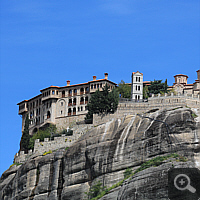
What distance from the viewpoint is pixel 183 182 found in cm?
6706

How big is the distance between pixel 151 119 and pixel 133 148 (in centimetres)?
512

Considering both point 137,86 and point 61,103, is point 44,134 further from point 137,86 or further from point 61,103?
point 137,86

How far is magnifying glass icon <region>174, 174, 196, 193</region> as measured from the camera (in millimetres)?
65956

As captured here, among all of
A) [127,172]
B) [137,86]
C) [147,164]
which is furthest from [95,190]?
[137,86]

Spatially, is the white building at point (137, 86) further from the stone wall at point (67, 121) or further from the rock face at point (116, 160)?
the rock face at point (116, 160)

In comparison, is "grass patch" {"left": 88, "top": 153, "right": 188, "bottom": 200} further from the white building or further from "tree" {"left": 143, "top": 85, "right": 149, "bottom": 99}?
"tree" {"left": 143, "top": 85, "right": 149, "bottom": 99}

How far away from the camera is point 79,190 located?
270 feet

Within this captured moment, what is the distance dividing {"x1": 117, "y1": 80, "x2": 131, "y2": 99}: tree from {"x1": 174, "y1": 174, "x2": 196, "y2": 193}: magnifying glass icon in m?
38.5

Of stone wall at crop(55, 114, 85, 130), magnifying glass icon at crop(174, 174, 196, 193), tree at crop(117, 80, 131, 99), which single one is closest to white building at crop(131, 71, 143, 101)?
tree at crop(117, 80, 131, 99)

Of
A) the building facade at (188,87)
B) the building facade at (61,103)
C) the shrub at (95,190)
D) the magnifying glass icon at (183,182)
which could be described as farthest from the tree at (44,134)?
the magnifying glass icon at (183,182)

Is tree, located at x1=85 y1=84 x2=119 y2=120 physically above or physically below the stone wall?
below

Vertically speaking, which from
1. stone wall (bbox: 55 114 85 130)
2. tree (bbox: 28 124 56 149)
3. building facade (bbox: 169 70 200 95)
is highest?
building facade (bbox: 169 70 200 95)

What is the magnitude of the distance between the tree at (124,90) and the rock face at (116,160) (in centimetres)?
1930

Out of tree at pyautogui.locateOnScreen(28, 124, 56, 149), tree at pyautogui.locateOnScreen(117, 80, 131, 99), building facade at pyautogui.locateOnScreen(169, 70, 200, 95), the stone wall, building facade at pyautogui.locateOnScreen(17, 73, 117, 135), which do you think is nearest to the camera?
tree at pyautogui.locateOnScreen(28, 124, 56, 149)
